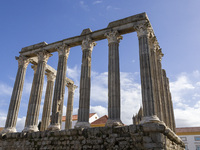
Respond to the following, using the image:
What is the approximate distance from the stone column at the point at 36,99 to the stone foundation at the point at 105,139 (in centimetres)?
142

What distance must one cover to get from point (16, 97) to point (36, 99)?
8.36 feet

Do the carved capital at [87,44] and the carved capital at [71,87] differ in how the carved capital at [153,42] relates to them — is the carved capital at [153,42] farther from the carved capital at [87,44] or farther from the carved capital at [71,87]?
the carved capital at [71,87]

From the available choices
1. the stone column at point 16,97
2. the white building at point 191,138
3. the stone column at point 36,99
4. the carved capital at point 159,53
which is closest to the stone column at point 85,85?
the stone column at point 36,99

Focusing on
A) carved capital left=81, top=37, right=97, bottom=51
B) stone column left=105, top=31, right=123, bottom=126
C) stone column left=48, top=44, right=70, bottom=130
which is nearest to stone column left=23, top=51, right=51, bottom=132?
stone column left=48, top=44, right=70, bottom=130

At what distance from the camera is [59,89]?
1694cm

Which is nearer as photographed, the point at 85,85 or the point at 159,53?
the point at 85,85

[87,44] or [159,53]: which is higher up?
[159,53]

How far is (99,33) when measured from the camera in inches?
685

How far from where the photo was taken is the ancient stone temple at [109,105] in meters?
11.6

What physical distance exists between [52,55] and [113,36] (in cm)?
718

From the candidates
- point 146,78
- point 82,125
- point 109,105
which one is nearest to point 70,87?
point 82,125

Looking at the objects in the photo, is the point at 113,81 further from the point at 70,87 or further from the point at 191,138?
the point at 191,138

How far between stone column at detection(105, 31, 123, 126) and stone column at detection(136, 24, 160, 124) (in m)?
1.85

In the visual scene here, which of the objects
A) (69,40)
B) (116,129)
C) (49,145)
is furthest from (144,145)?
(69,40)
